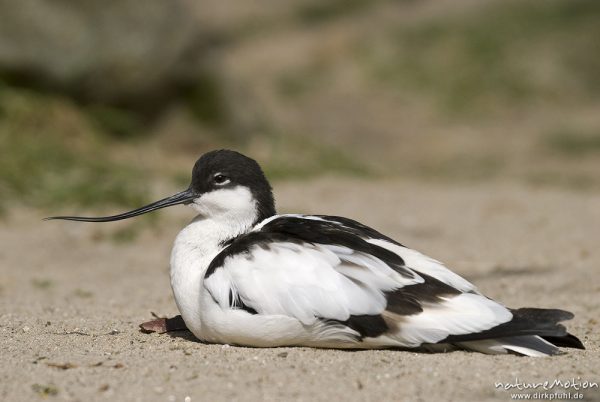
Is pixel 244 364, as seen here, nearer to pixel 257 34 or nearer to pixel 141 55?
pixel 141 55

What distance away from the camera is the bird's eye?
469cm

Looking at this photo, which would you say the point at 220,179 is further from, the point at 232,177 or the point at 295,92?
the point at 295,92

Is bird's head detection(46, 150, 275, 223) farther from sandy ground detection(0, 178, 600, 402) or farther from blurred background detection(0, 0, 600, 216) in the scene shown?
blurred background detection(0, 0, 600, 216)

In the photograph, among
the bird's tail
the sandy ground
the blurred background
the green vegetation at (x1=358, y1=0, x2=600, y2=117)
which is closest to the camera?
the sandy ground

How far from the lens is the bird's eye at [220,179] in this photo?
4694mm

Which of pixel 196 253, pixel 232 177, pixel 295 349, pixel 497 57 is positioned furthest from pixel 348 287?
pixel 497 57

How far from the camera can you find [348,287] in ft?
13.4

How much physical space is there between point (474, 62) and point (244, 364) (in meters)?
14.4

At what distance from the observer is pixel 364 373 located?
12.7 ft

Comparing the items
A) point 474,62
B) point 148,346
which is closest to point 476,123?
point 474,62

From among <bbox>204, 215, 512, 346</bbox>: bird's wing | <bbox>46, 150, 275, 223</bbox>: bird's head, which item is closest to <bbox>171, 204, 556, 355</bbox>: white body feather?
<bbox>204, 215, 512, 346</bbox>: bird's wing

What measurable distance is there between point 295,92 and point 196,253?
44.6 feet

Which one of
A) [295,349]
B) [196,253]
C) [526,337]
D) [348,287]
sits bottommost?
[295,349]

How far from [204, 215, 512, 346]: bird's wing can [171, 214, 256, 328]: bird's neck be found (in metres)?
0.12
